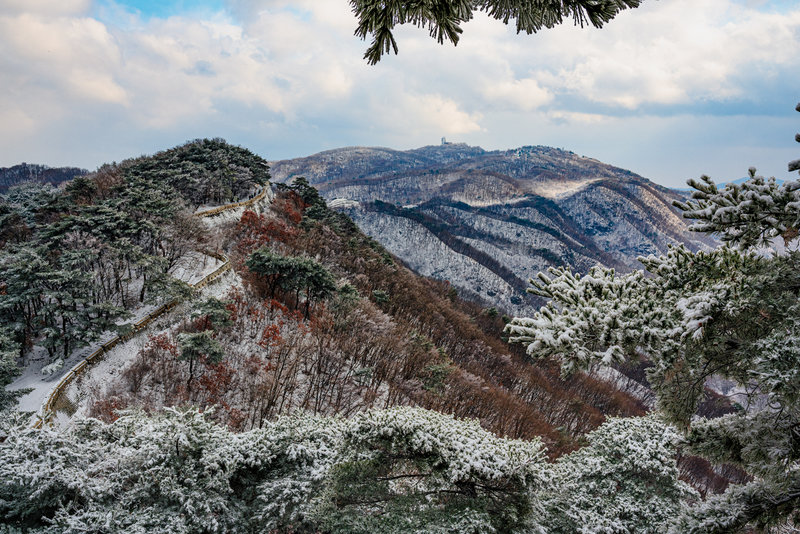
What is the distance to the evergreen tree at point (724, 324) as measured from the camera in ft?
14.2

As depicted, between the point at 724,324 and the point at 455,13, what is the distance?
516 cm

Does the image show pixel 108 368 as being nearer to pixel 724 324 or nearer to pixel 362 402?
pixel 362 402

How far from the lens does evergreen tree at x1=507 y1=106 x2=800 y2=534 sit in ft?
14.2

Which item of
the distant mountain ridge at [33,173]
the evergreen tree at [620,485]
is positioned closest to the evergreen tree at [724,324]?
the evergreen tree at [620,485]

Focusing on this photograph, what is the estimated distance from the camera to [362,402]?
23750 mm

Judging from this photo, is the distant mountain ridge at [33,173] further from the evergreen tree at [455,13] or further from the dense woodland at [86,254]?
the evergreen tree at [455,13]

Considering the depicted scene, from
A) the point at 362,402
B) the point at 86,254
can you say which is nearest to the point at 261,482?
the point at 362,402

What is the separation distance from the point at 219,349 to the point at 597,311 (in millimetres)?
19300

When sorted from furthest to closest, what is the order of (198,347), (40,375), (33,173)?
(33,173) → (198,347) → (40,375)

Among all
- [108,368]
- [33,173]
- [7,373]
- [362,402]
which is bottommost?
[362,402]

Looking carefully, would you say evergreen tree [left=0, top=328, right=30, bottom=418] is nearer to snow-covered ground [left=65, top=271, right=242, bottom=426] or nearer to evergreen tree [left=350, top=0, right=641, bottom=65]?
snow-covered ground [left=65, top=271, right=242, bottom=426]

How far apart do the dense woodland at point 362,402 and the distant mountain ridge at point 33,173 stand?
12746cm

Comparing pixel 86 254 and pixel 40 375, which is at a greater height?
pixel 86 254

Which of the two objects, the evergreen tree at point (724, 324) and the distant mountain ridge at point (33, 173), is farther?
the distant mountain ridge at point (33, 173)
